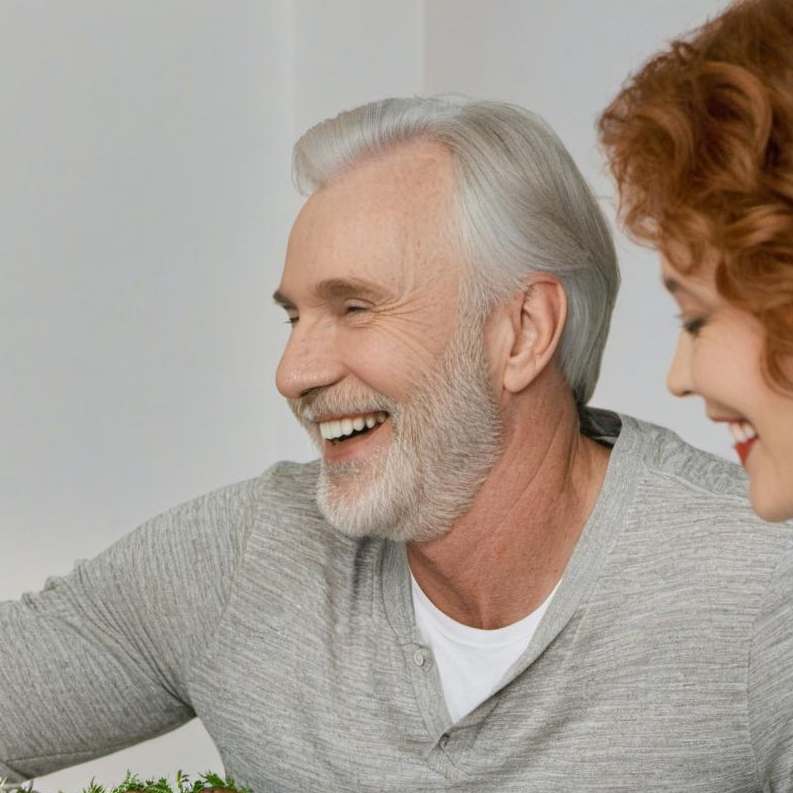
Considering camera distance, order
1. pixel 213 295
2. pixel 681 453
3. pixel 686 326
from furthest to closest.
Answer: pixel 213 295 → pixel 681 453 → pixel 686 326

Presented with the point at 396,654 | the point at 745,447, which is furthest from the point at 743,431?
the point at 396,654

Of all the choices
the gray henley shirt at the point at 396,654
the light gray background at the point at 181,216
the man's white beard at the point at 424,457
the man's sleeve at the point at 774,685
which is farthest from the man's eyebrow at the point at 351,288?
the light gray background at the point at 181,216

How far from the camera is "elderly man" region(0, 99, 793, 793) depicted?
1882 millimetres

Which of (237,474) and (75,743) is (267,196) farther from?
(75,743)

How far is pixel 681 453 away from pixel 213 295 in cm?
143

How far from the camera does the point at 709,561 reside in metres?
1.90

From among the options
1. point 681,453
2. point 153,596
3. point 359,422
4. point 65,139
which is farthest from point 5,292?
point 681,453

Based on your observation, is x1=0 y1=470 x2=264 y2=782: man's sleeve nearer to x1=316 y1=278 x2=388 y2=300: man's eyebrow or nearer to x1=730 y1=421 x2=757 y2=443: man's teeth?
x1=316 y1=278 x2=388 y2=300: man's eyebrow

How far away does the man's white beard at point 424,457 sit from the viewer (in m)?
1.97

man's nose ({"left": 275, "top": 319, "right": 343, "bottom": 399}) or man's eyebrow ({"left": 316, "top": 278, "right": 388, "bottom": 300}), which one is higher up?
man's eyebrow ({"left": 316, "top": 278, "right": 388, "bottom": 300})

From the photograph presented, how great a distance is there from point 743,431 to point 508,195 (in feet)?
2.20

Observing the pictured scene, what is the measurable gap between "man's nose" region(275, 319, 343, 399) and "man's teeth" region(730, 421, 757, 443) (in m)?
0.67

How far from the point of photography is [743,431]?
1.39m

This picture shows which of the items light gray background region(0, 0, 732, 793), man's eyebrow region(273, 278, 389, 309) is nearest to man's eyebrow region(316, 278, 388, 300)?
man's eyebrow region(273, 278, 389, 309)
